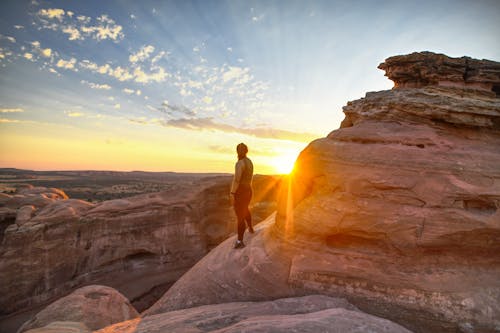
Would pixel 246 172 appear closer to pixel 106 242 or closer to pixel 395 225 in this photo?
pixel 395 225

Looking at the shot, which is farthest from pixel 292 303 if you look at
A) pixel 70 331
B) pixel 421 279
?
pixel 70 331

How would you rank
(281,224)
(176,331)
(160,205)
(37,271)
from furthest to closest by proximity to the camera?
(160,205) → (37,271) → (281,224) → (176,331)

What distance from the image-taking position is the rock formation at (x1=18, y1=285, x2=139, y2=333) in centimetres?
631

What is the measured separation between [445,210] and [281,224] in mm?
4002

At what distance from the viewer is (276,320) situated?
3941mm

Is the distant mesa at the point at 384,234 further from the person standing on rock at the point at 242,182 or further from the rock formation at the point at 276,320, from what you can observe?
the person standing on rock at the point at 242,182

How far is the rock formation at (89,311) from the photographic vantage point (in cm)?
631

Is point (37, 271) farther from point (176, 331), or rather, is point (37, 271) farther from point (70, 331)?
point (176, 331)

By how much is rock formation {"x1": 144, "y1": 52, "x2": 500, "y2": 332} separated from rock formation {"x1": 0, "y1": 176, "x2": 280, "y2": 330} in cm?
885

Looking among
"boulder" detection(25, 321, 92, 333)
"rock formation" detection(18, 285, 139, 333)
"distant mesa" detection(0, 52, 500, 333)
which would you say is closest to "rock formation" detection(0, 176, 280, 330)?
"rock formation" detection(18, 285, 139, 333)

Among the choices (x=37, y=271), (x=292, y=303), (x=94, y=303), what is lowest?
(x=37, y=271)

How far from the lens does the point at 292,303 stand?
212 inches

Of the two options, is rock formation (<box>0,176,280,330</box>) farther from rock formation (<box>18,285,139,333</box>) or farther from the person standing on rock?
the person standing on rock

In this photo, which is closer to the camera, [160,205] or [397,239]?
[397,239]
